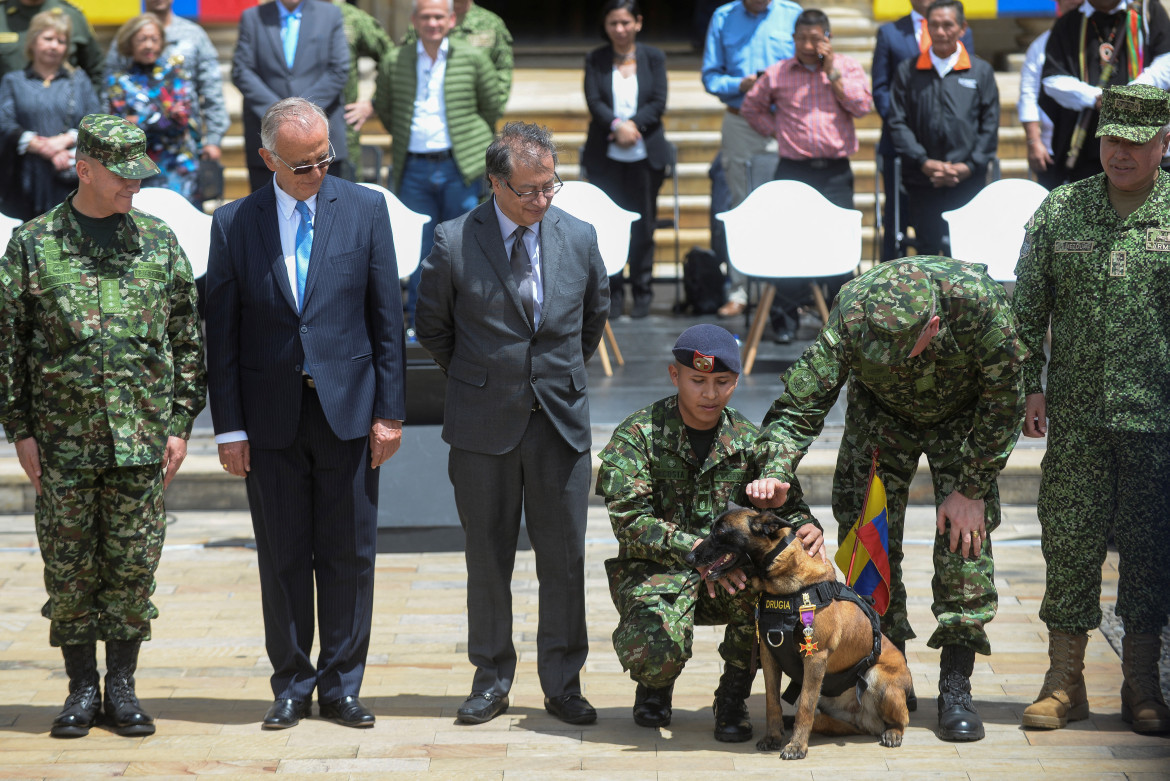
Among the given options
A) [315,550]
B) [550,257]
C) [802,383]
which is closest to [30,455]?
[315,550]

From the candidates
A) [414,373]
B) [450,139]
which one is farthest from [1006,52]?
[414,373]

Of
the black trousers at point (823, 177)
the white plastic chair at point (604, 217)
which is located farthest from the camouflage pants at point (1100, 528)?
the black trousers at point (823, 177)

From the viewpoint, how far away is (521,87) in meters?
12.2

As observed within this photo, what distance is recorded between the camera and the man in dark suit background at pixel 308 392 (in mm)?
4035

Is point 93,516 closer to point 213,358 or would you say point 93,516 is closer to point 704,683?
point 213,358

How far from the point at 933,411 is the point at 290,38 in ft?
16.3

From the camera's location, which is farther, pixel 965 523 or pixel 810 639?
pixel 965 523

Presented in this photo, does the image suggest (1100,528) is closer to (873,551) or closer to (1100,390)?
(1100,390)

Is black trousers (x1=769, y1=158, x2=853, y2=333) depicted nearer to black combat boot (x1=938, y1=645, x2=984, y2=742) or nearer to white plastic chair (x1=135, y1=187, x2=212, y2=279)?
white plastic chair (x1=135, y1=187, x2=212, y2=279)

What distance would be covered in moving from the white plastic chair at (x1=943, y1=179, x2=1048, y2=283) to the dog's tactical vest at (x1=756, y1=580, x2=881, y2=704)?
4005 mm

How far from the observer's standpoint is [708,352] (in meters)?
3.92

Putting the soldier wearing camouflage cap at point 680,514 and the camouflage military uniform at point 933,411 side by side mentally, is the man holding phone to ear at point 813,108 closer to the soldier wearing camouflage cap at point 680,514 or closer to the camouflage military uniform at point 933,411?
the camouflage military uniform at point 933,411

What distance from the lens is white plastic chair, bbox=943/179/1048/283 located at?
745 cm

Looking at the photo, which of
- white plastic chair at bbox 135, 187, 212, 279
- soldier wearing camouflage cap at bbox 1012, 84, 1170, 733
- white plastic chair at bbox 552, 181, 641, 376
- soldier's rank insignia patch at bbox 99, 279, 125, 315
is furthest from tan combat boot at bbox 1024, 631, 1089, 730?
white plastic chair at bbox 135, 187, 212, 279
